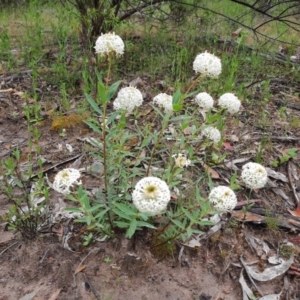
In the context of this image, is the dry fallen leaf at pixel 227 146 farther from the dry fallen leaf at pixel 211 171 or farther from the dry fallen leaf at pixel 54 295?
the dry fallen leaf at pixel 54 295

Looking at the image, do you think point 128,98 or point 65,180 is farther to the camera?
point 128,98

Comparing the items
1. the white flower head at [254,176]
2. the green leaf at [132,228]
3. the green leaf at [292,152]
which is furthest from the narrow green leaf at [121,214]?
the green leaf at [292,152]

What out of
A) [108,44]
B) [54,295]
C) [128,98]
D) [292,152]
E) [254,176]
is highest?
[108,44]

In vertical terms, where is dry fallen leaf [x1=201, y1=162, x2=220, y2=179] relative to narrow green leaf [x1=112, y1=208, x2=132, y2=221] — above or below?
below

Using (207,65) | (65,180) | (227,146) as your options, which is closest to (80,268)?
(65,180)

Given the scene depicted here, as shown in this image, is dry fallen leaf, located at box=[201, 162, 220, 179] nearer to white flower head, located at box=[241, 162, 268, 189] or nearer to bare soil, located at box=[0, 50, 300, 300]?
bare soil, located at box=[0, 50, 300, 300]

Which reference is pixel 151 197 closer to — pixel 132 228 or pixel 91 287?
pixel 132 228

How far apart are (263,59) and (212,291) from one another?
4425 millimetres

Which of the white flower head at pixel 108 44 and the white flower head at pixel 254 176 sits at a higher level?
the white flower head at pixel 108 44

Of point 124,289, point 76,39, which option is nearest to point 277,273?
point 124,289

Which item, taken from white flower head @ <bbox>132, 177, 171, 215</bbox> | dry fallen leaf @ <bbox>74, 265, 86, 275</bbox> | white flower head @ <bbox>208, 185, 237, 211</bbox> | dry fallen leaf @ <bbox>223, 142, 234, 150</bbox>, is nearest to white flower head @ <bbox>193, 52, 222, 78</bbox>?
white flower head @ <bbox>208, 185, 237, 211</bbox>

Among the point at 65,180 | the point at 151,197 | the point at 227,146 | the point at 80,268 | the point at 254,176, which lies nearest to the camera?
the point at 151,197

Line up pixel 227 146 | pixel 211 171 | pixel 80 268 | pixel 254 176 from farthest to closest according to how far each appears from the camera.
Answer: pixel 227 146
pixel 211 171
pixel 80 268
pixel 254 176

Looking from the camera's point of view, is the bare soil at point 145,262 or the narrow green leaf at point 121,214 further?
the bare soil at point 145,262
